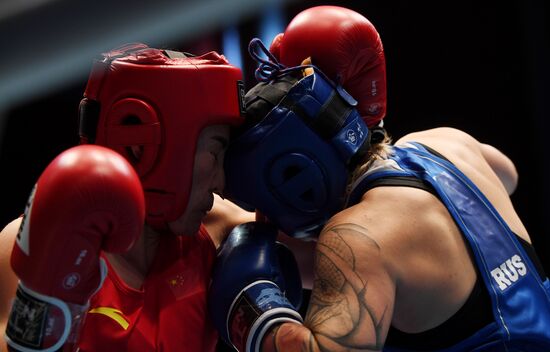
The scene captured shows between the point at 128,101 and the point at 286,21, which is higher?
the point at 128,101

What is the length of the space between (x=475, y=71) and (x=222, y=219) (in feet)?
6.90

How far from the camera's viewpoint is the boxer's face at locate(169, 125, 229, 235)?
1823 millimetres

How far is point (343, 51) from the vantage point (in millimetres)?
1942

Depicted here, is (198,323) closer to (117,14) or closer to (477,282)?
(477,282)

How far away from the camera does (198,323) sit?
184 centimetres

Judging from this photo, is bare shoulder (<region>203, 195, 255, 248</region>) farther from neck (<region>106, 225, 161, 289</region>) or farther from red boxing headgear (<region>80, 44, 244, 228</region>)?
red boxing headgear (<region>80, 44, 244, 228</region>)

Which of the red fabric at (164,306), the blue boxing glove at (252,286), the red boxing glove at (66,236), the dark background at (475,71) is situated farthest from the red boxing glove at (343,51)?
the dark background at (475,71)

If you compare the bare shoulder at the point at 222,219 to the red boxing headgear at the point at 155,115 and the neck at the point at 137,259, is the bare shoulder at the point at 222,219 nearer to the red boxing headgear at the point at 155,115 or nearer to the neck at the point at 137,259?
the neck at the point at 137,259

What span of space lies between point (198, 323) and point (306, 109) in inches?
A: 23.6

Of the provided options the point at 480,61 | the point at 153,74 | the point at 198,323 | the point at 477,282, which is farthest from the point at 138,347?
the point at 480,61

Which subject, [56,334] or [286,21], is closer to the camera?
[56,334]

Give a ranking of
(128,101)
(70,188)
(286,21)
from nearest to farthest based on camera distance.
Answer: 1. (70,188)
2. (128,101)
3. (286,21)

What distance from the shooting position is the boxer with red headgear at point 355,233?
5.28 feet

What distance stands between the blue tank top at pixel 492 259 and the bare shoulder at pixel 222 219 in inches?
17.0
